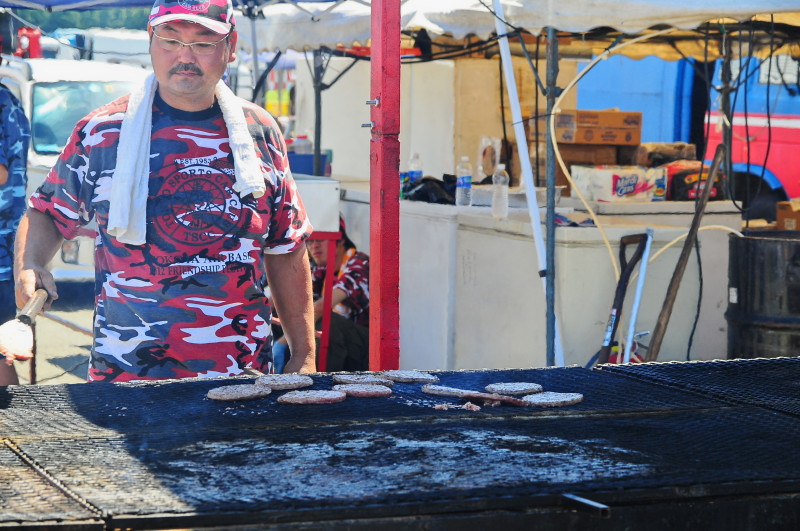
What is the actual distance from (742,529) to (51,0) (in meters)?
6.16

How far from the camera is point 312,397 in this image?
8.09 ft

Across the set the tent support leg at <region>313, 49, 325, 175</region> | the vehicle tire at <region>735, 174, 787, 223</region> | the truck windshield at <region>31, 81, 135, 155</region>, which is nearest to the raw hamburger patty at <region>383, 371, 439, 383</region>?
the tent support leg at <region>313, 49, 325, 175</region>

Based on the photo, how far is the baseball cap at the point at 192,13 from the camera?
122 inches

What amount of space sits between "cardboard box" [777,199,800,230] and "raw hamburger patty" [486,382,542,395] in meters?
5.57

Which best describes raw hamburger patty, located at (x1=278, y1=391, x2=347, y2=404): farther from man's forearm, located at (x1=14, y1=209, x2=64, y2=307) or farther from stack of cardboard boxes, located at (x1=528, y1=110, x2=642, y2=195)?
stack of cardboard boxes, located at (x1=528, y1=110, x2=642, y2=195)

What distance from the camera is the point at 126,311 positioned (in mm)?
3062

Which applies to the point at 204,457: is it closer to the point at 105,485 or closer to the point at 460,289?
the point at 105,485

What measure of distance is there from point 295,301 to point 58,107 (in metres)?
6.79

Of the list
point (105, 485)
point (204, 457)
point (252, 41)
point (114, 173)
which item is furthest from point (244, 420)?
point (252, 41)

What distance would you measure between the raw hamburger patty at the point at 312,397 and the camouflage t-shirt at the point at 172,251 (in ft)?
2.19

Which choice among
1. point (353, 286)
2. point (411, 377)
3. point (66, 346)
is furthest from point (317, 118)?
point (411, 377)

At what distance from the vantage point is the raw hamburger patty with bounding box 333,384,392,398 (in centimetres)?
254

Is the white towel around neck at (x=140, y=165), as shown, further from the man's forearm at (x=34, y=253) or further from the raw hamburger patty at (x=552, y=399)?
the raw hamburger patty at (x=552, y=399)

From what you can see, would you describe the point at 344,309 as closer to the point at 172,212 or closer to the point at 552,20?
the point at 552,20
